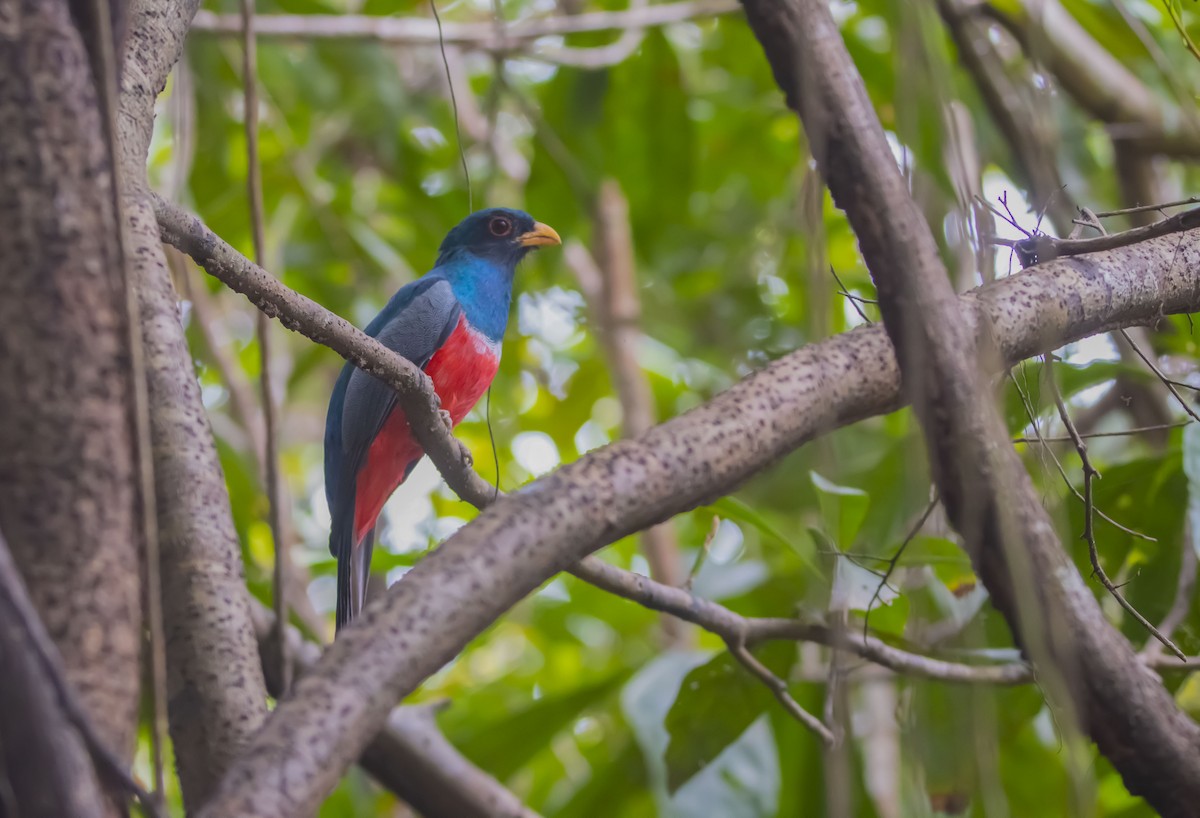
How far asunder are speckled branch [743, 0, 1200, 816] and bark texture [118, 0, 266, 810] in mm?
1003

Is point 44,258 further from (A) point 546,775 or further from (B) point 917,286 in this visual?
(A) point 546,775

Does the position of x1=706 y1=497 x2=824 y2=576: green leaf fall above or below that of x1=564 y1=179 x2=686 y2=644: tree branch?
below

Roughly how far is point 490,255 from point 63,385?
3.89 metres

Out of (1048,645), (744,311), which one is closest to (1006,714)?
(1048,645)

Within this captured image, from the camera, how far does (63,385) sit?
3.78ft

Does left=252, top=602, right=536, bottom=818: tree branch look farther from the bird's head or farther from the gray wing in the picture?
the bird's head

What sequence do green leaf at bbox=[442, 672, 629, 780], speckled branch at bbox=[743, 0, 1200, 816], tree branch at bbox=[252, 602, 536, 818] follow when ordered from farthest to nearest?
green leaf at bbox=[442, 672, 629, 780] → tree branch at bbox=[252, 602, 536, 818] → speckled branch at bbox=[743, 0, 1200, 816]

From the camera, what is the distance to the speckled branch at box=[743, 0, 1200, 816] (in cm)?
148

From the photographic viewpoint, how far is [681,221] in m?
5.80

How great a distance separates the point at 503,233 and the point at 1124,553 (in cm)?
271

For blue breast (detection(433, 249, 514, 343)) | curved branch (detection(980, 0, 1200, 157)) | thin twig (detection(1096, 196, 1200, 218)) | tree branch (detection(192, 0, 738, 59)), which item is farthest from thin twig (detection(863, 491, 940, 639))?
curved branch (detection(980, 0, 1200, 157))

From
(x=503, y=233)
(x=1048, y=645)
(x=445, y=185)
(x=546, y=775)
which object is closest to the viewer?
(x=1048, y=645)

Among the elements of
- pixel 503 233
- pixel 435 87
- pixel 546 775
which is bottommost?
pixel 546 775

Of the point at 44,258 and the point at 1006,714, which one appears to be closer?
the point at 44,258
